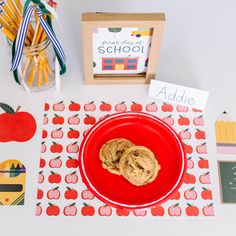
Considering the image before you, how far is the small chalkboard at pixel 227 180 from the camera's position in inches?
32.7

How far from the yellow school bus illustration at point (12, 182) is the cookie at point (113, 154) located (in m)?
0.18

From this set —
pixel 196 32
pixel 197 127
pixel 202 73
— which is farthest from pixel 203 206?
pixel 196 32

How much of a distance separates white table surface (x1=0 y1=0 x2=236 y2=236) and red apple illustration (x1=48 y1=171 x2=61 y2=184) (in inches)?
1.3

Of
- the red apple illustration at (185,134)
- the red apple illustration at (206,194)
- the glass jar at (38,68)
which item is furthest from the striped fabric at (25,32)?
the red apple illustration at (206,194)

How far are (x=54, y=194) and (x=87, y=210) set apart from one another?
8 cm

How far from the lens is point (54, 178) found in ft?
2.75

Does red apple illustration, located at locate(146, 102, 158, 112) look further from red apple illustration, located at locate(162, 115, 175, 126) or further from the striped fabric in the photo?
the striped fabric

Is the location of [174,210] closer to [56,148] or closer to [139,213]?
[139,213]

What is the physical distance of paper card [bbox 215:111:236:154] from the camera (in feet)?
2.88

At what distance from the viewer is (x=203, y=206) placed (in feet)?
2.68

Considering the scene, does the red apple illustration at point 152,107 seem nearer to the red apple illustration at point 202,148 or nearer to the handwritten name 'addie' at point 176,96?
the handwritten name 'addie' at point 176,96

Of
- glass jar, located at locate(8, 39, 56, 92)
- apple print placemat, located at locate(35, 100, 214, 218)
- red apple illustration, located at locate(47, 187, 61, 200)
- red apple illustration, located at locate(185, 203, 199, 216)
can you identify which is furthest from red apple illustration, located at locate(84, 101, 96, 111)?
red apple illustration, located at locate(185, 203, 199, 216)

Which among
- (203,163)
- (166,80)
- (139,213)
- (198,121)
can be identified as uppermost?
(166,80)

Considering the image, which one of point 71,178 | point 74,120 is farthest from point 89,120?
point 71,178
